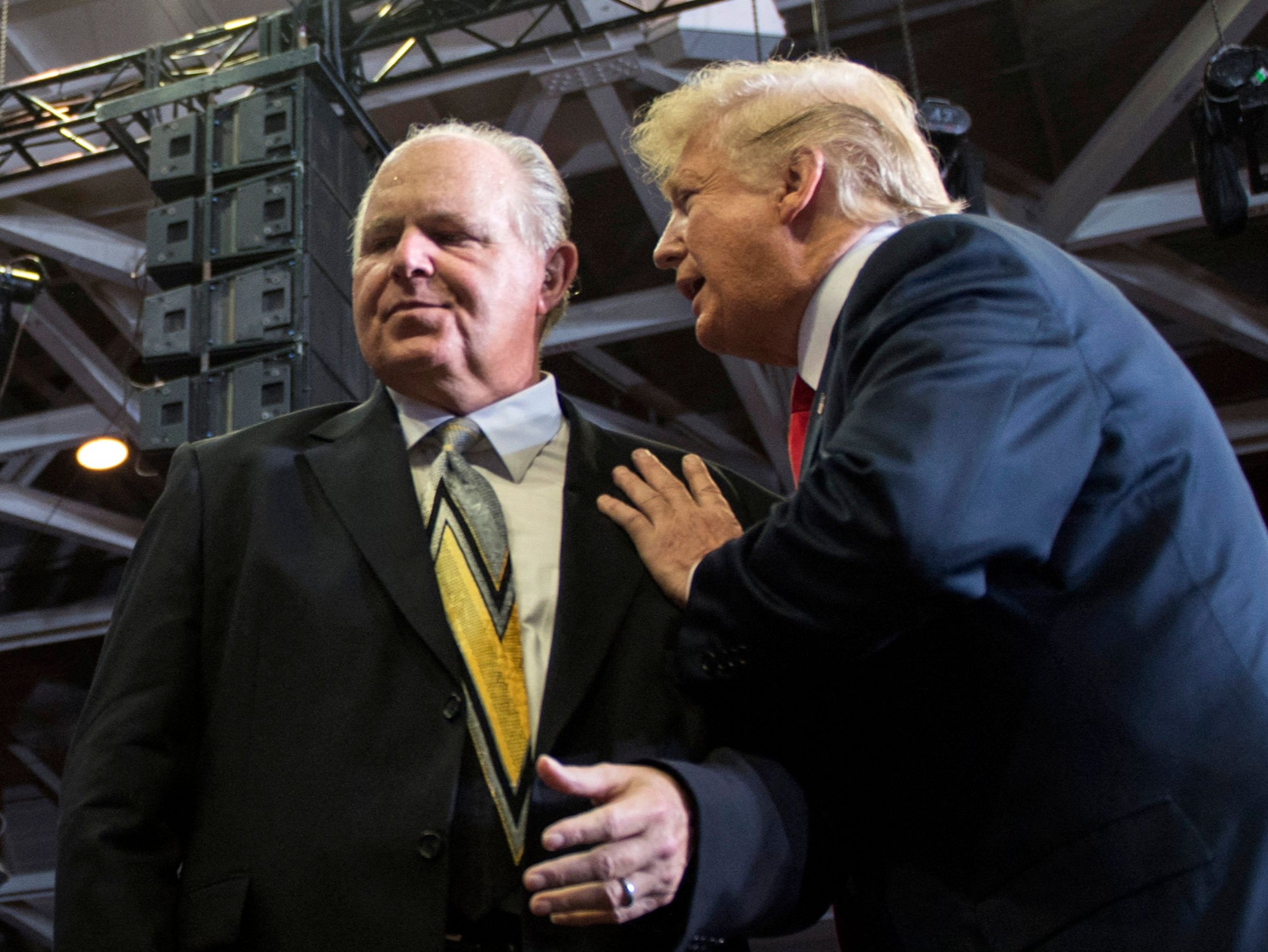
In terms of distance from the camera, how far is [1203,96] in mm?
4621

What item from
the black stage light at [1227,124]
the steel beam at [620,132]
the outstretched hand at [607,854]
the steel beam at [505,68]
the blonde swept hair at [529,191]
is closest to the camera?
the outstretched hand at [607,854]

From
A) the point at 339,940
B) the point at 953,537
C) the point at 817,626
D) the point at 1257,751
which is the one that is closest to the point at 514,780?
the point at 339,940

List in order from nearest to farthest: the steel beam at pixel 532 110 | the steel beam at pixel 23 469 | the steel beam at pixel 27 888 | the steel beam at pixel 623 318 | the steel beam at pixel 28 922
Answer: the steel beam at pixel 532 110 → the steel beam at pixel 623 318 → the steel beam at pixel 23 469 → the steel beam at pixel 27 888 → the steel beam at pixel 28 922

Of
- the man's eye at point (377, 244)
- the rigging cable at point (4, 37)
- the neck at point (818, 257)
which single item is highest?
the rigging cable at point (4, 37)

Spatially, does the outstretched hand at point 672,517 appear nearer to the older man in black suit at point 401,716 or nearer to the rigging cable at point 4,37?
the older man in black suit at point 401,716

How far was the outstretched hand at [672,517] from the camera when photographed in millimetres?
1467

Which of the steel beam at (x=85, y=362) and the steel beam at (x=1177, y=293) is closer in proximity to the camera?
the steel beam at (x=1177, y=293)

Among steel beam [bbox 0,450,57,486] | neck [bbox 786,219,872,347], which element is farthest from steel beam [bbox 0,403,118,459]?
neck [bbox 786,219,872,347]

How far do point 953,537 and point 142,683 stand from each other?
841 mm

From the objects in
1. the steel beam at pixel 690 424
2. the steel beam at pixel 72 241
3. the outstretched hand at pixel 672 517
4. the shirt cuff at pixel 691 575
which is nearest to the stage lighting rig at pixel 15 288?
the steel beam at pixel 72 241

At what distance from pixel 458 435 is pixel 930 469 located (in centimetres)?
71

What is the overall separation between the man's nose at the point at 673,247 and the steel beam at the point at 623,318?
4.53 meters

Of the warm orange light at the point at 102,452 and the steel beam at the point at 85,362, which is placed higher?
the steel beam at the point at 85,362

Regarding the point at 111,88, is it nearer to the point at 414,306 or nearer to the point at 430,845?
the point at 414,306
